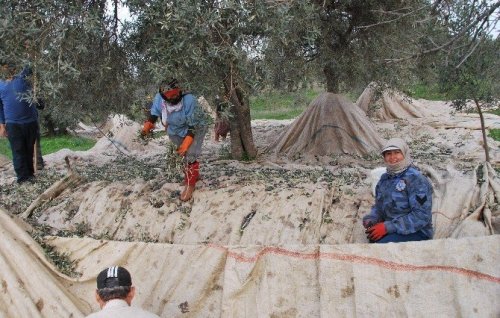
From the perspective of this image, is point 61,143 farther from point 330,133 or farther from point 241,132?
point 330,133

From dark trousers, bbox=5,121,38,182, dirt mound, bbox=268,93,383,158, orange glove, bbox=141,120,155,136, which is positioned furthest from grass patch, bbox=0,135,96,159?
orange glove, bbox=141,120,155,136

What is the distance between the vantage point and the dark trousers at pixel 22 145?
8375 mm

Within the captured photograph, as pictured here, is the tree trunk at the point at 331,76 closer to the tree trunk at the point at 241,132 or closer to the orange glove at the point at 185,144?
the tree trunk at the point at 241,132

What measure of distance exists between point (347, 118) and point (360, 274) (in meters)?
7.02

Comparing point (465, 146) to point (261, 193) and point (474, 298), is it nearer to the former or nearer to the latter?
point (261, 193)

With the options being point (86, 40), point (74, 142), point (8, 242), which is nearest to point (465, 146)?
point (86, 40)

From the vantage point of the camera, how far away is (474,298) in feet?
12.5

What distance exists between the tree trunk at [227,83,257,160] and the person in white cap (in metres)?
4.75

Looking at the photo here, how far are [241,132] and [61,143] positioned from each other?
10599 millimetres

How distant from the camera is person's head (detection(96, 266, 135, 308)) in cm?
356

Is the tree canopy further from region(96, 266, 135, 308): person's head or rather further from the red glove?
region(96, 266, 135, 308): person's head

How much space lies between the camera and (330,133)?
35.2 ft

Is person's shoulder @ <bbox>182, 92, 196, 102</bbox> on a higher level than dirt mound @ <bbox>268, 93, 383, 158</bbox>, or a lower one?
higher

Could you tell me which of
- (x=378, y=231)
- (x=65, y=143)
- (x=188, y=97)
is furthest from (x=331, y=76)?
(x=65, y=143)
